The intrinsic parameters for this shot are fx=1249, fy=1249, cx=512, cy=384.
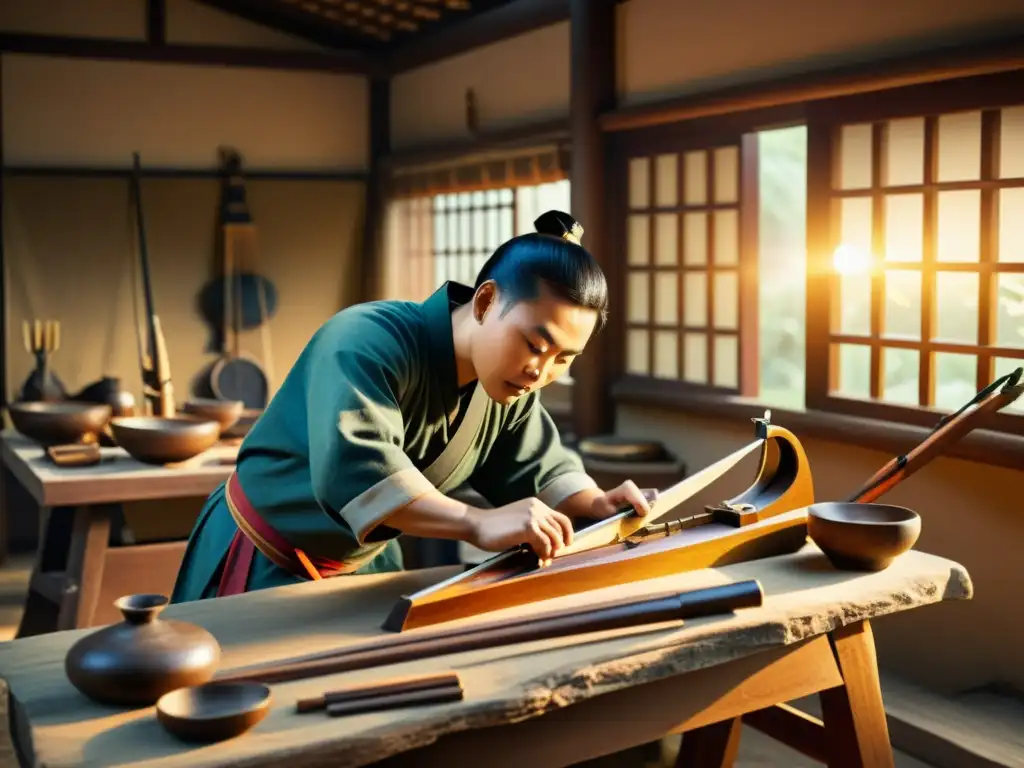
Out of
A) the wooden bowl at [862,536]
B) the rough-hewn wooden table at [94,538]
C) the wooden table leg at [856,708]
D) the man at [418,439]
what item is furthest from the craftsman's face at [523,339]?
the rough-hewn wooden table at [94,538]

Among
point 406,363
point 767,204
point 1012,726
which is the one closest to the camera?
point 406,363

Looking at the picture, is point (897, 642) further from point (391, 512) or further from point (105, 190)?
point (105, 190)

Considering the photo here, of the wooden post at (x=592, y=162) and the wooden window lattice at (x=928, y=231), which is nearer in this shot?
the wooden window lattice at (x=928, y=231)

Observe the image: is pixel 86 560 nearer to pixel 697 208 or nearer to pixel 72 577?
pixel 72 577

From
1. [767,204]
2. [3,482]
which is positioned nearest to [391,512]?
[3,482]

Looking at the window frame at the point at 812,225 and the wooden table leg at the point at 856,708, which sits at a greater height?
the window frame at the point at 812,225

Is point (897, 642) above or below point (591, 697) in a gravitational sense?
below

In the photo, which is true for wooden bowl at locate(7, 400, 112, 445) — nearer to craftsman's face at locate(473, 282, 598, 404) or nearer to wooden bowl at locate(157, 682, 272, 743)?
craftsman's face at locate(473, 282, 598, 404)

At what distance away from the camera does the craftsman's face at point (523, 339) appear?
223cm

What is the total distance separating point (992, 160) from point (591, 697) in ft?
8.77

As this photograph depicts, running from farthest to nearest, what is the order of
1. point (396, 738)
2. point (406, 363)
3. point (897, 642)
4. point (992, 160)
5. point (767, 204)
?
point (767, 204), point (897, 642), point (992, 160), point (406, 363), point (396, 738)

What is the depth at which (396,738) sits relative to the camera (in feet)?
5.82

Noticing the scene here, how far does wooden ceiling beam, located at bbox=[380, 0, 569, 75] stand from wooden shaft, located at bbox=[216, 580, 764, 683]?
428cm

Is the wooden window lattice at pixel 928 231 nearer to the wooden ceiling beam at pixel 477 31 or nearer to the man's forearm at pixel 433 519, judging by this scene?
the wooden ceiling beam at pixel 477 31
